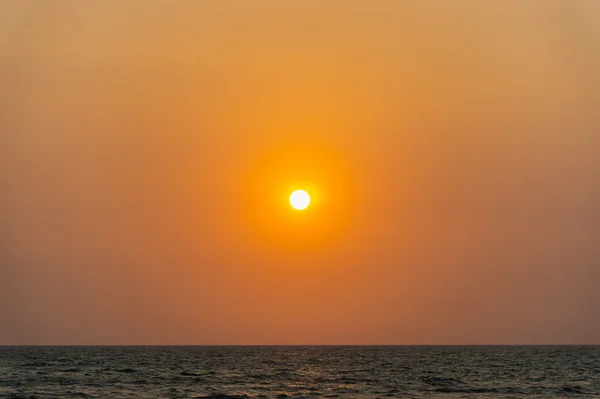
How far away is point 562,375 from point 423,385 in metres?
23.9

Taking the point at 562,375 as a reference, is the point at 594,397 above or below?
below

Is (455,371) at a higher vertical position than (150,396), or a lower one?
higher

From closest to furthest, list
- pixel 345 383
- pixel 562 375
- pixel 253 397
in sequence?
1. pixel 253 397
2. pixel 345 383
3. pixel 562 375

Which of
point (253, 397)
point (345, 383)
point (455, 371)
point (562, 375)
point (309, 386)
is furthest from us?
point (455, 371)

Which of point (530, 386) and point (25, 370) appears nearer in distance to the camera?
point (530, 386)

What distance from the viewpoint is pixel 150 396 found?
2447 inches

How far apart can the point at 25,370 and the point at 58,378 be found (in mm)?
15986

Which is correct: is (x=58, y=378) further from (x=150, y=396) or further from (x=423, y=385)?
(x=423, y=385)

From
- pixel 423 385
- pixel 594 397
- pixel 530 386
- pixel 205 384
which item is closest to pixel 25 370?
pixel 205 384

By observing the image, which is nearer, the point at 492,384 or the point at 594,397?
the point at 594,397

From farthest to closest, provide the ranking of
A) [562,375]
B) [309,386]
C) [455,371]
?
[455,371] < [562,375] < [309,386]

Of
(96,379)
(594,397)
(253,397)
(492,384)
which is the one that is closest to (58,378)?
(96,379)

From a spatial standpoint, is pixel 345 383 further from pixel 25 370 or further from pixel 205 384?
pixel 25 370

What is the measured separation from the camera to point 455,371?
316 feet
